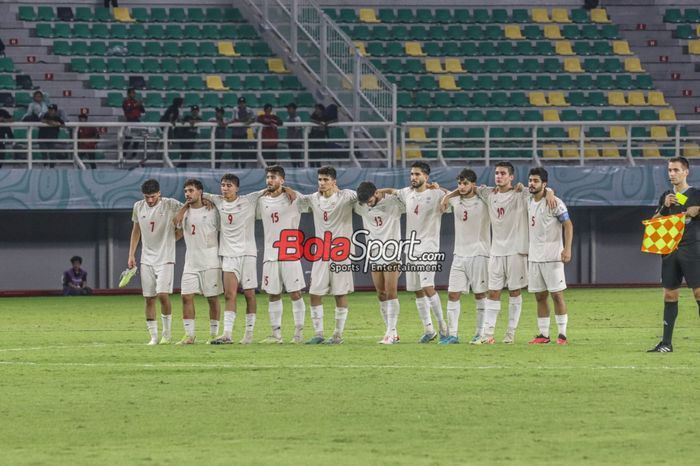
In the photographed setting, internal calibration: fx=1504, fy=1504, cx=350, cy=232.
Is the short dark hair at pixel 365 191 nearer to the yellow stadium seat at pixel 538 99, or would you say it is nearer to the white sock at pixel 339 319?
the white sock at pixel 339 319

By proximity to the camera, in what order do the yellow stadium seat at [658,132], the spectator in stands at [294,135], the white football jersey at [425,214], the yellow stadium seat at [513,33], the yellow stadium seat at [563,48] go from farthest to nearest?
the yellow stadium seat at [513,33]
the yellow stadium seat at [563,48]
the yellow stadium seat at [658,132]
the spectator in stands at [294,135]
the white football jersey at [425,214]

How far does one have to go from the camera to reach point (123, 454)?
966 cm

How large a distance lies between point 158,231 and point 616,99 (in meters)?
23.4

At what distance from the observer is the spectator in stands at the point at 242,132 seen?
32.2 meters

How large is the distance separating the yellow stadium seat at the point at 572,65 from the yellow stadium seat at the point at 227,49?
28.9 feet

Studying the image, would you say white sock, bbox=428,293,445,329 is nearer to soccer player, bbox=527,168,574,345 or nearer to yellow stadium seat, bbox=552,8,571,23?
soccer player, bbox=527,168,574,345

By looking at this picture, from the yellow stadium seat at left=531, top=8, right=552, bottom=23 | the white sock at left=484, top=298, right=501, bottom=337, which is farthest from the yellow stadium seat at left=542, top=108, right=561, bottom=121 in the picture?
the white sock at left=484, top=298, right=501, bottom=337

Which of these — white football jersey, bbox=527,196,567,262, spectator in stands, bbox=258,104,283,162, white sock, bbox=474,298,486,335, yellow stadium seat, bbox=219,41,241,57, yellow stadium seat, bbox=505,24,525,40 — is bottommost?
white sock, bbox=474,298,486,335

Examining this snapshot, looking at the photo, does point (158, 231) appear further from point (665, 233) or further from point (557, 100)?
point (557, 100)

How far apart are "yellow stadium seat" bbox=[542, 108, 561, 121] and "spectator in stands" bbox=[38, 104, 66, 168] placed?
12.6 m

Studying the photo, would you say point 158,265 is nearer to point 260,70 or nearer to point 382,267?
point 382,267

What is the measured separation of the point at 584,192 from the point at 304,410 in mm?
22533

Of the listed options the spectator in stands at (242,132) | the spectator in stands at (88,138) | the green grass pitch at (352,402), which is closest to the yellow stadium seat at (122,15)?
the spectator in stands at (88,138)

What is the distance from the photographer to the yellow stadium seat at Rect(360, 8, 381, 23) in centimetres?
4094
